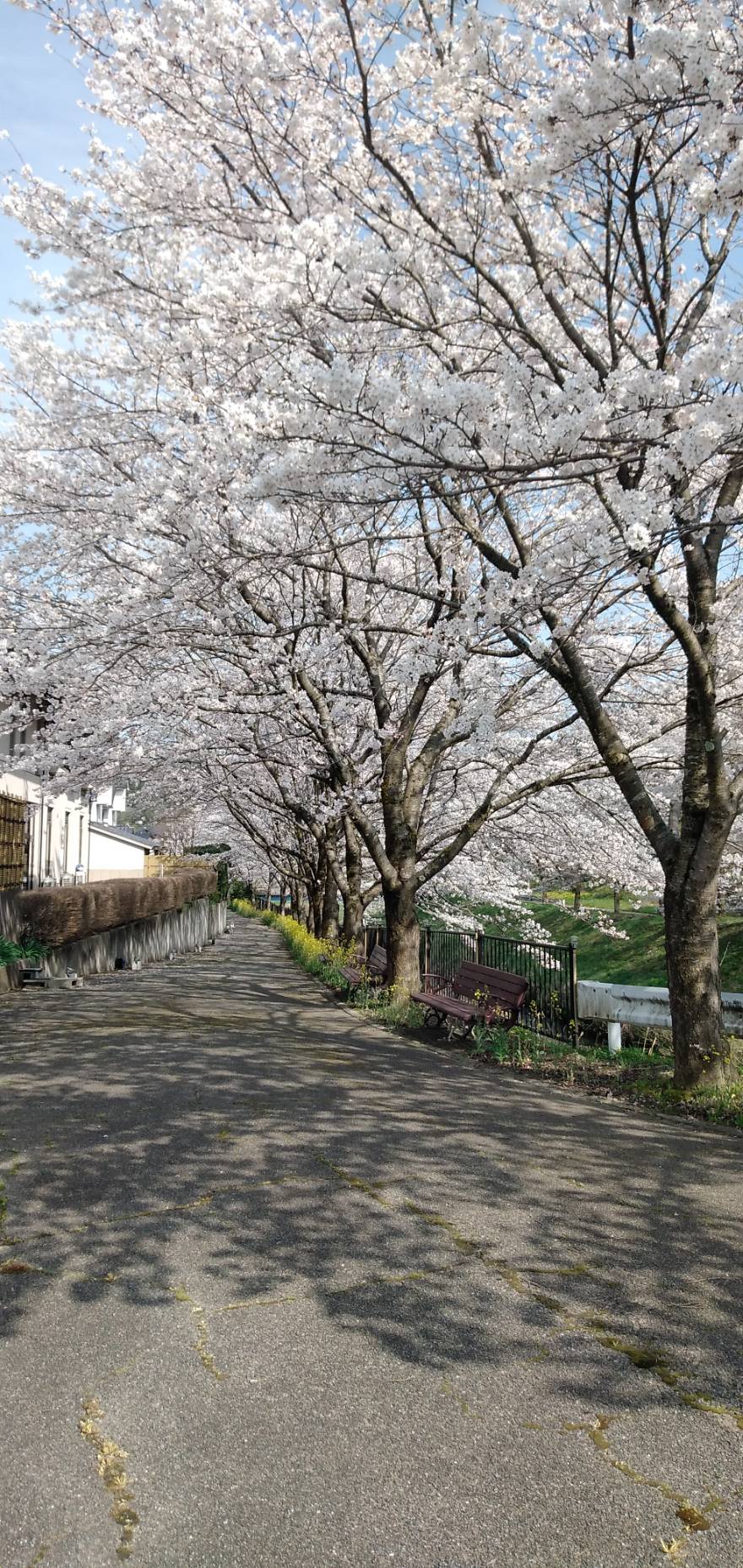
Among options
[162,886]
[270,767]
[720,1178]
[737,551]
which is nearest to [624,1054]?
[720,1178]

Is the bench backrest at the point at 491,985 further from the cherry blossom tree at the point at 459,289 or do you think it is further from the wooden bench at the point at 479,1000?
the cherry blossom tree at the point at 459,289

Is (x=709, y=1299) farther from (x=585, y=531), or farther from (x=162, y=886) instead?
(x=162, y=886)

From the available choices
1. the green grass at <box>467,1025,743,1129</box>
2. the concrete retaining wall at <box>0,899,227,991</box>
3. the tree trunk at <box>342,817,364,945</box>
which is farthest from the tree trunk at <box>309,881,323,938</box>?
the green grass at <box>467,1025,743,1129</box>

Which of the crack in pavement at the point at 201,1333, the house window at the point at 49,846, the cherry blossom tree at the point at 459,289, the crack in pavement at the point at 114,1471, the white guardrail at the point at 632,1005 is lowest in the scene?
the white guardrail at the point at 632,1005

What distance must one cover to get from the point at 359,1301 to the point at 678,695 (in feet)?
40.2

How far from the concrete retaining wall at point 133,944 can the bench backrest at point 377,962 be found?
5422mm

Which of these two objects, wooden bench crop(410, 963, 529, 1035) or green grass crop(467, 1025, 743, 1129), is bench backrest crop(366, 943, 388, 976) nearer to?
wooden bench crop(410, 963, 529, 1035)

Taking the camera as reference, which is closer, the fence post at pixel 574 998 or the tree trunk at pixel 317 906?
the fence post at pixel 574 998

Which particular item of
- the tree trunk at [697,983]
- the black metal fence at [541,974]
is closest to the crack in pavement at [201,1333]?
the tree trunk at [697,983]

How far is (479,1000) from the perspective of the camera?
11422 mm

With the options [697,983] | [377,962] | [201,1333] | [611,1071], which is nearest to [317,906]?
[377,962]

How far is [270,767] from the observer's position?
21406 millimetres

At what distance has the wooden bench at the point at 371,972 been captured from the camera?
15.0m

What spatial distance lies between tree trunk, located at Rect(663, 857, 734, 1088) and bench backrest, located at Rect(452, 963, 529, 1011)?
10.1 feet
